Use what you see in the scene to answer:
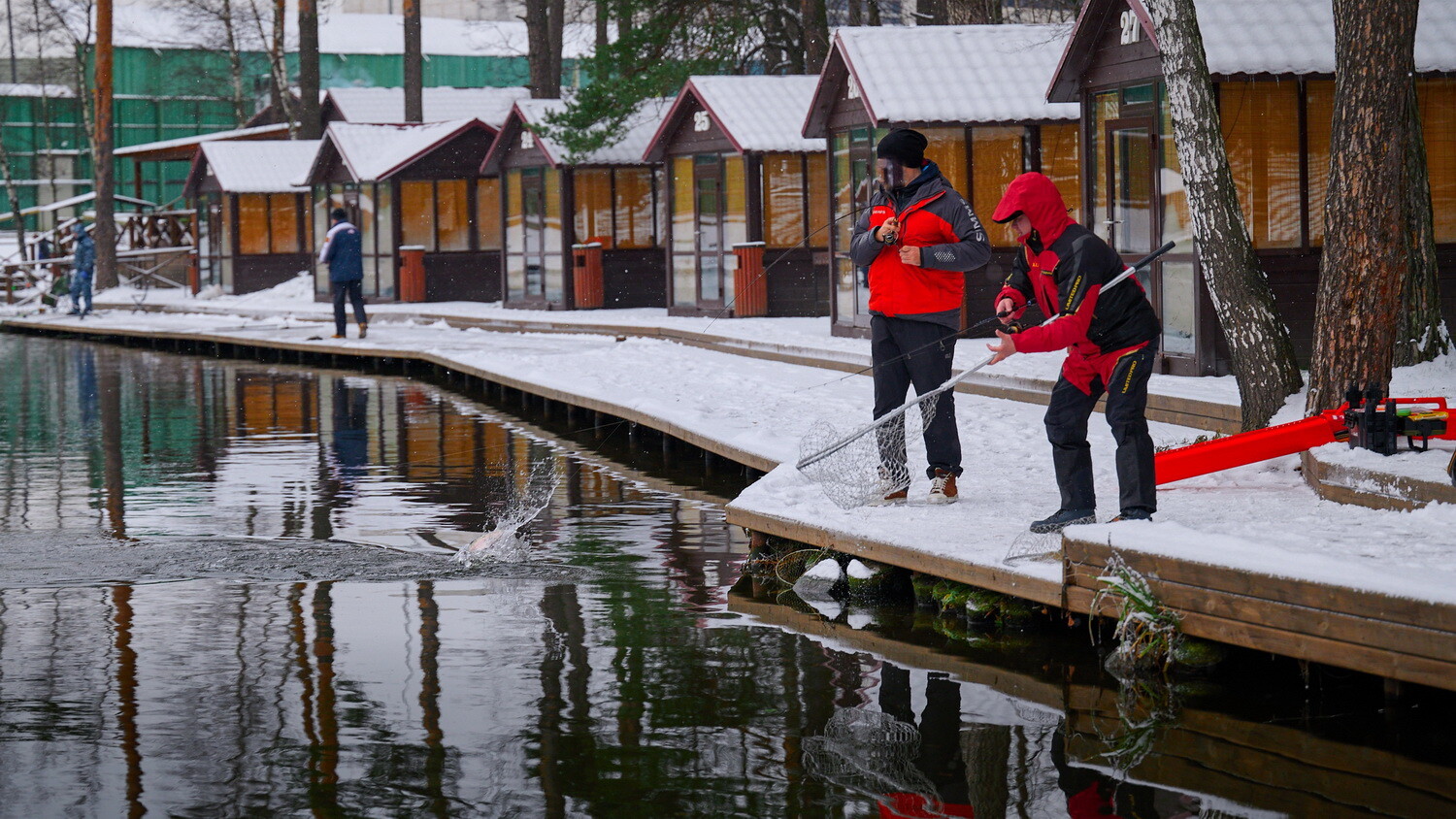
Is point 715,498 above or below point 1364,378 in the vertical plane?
below

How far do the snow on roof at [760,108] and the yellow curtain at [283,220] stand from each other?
17116 mm

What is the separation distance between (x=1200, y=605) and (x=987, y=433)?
5.55m

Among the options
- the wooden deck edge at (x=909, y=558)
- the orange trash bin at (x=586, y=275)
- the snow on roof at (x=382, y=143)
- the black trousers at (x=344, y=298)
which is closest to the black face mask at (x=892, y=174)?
the wooden deck edge at (x=909, y=558)

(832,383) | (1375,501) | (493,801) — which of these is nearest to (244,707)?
(493,801)

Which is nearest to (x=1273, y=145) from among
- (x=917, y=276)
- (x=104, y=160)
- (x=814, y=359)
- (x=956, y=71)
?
(x=814, y=359)

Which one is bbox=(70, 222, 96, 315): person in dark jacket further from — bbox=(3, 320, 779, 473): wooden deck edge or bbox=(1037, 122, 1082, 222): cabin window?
bbox=(1037, 122, 1082, 222): cabin window

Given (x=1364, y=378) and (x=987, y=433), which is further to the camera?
(x=987, y=433)

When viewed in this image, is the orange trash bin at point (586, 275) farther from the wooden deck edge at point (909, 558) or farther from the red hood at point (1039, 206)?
the red hood at point (1039, 206)

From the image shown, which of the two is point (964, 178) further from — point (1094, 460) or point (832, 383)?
Result: point (1094, 460)

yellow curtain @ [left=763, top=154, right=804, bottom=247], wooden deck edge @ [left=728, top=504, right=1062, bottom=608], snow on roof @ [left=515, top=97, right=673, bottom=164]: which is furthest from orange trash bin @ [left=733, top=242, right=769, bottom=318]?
wooden deck edge @ [left=728, top=504, right=1062, bottom=608]

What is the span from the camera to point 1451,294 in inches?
593

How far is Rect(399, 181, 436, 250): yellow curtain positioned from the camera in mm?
32688

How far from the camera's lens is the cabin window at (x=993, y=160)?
19.2 meters

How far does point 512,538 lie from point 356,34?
51870 millimetres
